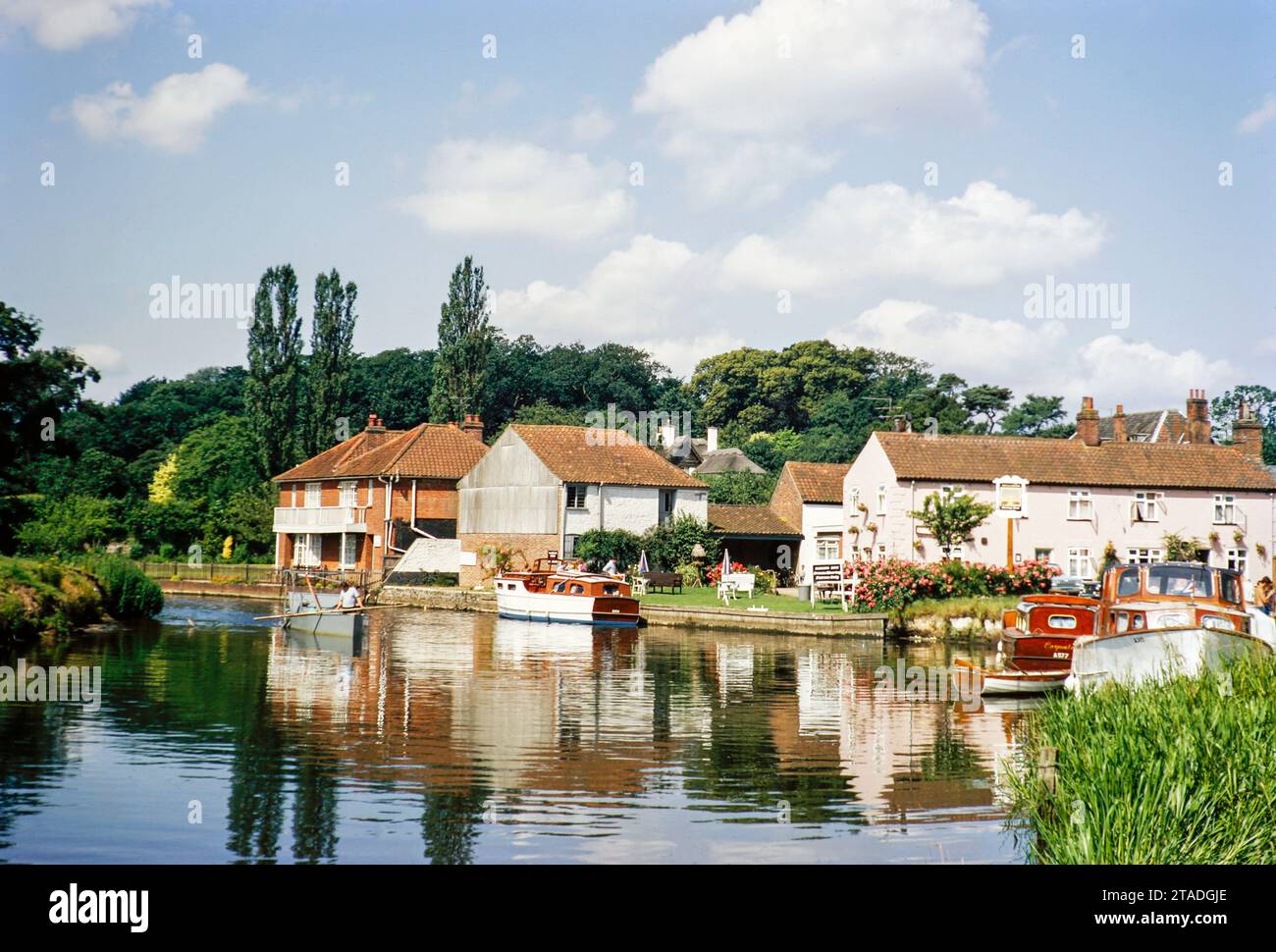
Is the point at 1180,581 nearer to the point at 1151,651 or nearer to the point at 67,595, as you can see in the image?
the point at 1151,651

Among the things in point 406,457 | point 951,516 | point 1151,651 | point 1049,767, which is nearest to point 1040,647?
point 1151,651

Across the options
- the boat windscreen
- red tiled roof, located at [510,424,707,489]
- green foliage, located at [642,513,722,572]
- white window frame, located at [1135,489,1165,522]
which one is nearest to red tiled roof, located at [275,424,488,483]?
red tiled roof, located at [510,424,707,489]

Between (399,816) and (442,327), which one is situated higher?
(442,327)

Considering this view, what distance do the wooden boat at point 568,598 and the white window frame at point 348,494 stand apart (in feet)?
67.6

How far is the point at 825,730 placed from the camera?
22172 millimetres

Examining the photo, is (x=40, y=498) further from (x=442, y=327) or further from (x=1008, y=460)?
(x=1008, y=460)

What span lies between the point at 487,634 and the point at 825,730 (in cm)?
2154

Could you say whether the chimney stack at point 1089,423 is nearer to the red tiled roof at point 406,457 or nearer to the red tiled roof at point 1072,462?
the red tiled roof at point 1072,462

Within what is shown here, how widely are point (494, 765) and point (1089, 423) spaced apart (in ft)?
143

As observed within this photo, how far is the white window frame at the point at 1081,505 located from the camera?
173 feet

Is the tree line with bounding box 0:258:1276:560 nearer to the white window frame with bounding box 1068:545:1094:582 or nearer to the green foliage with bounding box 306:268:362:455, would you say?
the green foliage with bounding box 306:268:362:455

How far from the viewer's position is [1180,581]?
2430cm

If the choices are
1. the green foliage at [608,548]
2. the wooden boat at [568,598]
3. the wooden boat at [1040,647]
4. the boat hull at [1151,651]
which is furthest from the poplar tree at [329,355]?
the boat hull at [1151,651]
